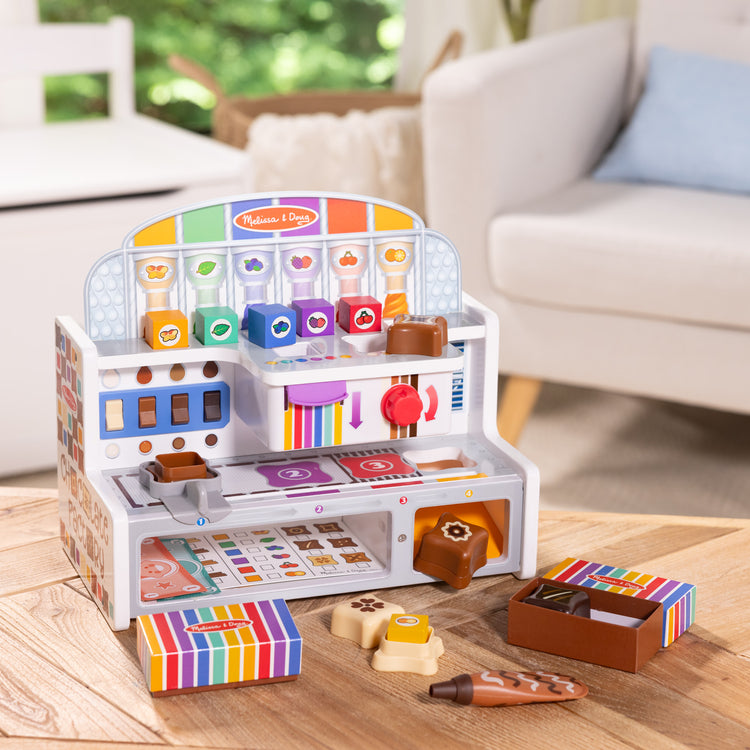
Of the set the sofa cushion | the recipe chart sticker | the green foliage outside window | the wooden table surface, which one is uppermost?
the green foliage outside window

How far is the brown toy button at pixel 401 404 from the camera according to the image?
0.80 m

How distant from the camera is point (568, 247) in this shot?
1673mm

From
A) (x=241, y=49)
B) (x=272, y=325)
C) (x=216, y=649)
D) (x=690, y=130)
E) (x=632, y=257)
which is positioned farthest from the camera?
(x=241, y=49)

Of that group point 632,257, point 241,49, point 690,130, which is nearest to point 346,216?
point 632,257

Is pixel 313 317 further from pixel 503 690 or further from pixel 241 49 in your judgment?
pixel 241 49

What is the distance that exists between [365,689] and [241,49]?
3167 millimetres

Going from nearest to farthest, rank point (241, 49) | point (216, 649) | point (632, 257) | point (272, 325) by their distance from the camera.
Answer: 1. point (216, 649)
2. point (272, 325)
3. point (632, 257)
4. point (241, 49)

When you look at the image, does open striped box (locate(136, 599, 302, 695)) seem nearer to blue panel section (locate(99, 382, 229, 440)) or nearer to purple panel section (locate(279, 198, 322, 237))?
blue panel section (locate(99, 382, 229, 440))

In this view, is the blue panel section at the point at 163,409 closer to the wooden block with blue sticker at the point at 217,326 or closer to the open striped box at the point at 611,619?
the wooden block with blue sticker at the point at 217,326

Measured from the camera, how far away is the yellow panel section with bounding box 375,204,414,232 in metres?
0.87

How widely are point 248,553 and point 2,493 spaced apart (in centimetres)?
24

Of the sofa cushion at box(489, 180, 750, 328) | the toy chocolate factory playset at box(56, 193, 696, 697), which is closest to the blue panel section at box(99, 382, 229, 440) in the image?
the toy chocolate factory playset at box(56, 193, 696, 697)

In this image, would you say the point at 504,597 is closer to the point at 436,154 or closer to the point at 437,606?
the point at 437,606

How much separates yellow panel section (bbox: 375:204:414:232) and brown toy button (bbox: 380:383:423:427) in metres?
0.13
